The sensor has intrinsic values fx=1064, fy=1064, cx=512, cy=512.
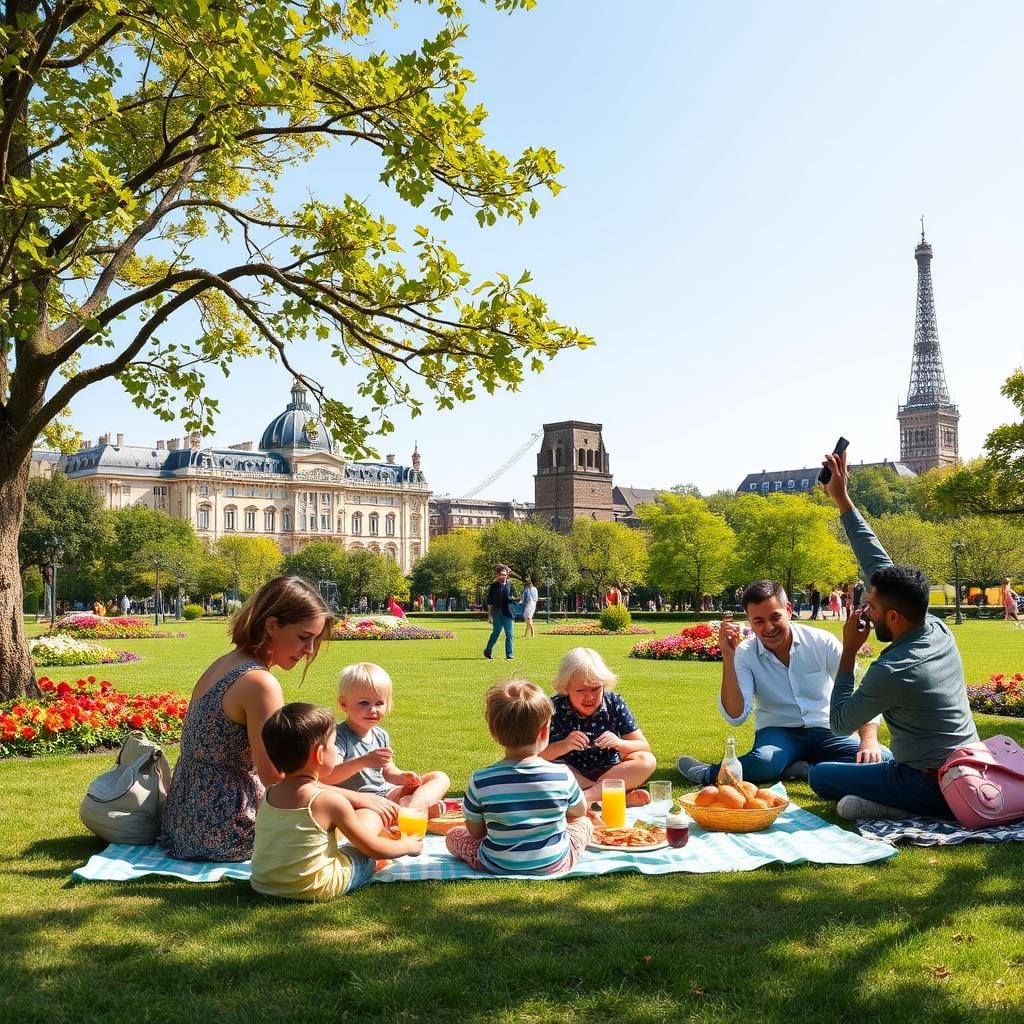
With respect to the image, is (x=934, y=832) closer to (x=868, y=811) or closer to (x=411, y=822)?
(x=868, y=811)

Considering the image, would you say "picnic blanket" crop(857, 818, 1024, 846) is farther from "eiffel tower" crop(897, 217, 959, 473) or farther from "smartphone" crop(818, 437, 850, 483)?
"eiffel tower" crop(897, 217, 959, 473)

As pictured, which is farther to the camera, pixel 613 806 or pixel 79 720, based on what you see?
pixel 79 720

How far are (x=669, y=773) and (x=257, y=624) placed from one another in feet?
13.0

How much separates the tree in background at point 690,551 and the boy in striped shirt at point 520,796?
5563cm

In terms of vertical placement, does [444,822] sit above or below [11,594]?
below

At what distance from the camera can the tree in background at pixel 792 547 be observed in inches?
2203

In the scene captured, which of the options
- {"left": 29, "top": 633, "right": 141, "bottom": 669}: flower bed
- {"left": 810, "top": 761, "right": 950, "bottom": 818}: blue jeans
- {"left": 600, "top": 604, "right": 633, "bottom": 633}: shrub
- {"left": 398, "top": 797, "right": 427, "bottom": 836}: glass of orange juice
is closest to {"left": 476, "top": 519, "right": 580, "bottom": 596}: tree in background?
{"left": 600, "top": 604, "right": 633, "bottom": 633}: shrub

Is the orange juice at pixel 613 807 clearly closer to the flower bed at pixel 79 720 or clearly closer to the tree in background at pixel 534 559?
the flower bed at pixel 79 720

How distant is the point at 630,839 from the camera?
5.66m

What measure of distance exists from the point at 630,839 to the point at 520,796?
0.97 metres

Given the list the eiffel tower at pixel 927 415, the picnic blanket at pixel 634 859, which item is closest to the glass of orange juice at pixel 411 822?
the picnic blanket at pixel 634 859

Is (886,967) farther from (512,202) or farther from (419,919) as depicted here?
(512,202)

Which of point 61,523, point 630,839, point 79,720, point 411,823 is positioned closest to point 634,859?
point 630,839

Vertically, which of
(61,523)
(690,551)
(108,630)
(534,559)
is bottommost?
(108,630)
